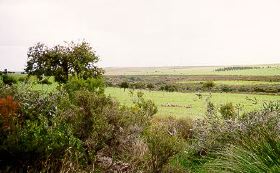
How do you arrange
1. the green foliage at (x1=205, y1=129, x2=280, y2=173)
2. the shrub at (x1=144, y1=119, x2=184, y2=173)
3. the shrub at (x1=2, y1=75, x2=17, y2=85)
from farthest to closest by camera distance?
1. the shrub at (x1=2, y1=75, x2=17, y2=85)
2. the shrub at (x1=144, y1=119, x2=184, y2=173)
3. the green foliage at (x1=205, y1=129, x2=280, y2=173)

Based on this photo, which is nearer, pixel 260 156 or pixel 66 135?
pixel 260 156

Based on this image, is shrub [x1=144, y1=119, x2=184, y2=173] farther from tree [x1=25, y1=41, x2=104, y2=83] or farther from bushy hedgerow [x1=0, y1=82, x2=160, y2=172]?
tree [x1=25, y1=41, x2=104, y2=83]

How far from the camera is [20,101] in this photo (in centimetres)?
1300

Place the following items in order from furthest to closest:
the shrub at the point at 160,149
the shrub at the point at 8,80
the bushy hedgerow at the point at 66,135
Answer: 1. the shrub at the point at 8,80
2. the shrub at the point at 160,149
3. the bushy hedgerow at the point at 66,135

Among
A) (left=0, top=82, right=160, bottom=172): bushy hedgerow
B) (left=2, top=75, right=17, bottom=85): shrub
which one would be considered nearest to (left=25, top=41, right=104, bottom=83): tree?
(left=2, top=75, right=17, bottom=85): shrub

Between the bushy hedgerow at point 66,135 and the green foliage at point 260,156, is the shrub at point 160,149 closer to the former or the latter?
the bushy hedgerow at point 66,135

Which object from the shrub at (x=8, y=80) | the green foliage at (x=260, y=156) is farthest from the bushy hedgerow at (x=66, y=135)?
the shrub at (x=8, y=80)

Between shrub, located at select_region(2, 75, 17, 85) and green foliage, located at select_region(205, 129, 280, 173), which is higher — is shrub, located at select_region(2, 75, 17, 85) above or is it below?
below

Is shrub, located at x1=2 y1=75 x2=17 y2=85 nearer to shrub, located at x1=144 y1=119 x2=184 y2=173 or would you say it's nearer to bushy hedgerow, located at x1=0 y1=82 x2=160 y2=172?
bushy hedgerow, located at x1=0 y1=82 x2=160 y2=172

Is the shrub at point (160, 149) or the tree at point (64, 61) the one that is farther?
the tree at point (64, 61)

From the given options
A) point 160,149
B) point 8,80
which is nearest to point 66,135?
point 160,149

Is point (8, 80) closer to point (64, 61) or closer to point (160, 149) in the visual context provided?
point (64, 61)

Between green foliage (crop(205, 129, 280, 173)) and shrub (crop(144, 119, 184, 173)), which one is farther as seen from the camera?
shrub (crop(144, 119, 184, 173))

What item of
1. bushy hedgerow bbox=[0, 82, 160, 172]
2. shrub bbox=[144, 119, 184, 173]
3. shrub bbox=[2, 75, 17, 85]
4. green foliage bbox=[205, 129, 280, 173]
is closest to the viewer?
green foliage bbox=[205, 129, 280, 173]
